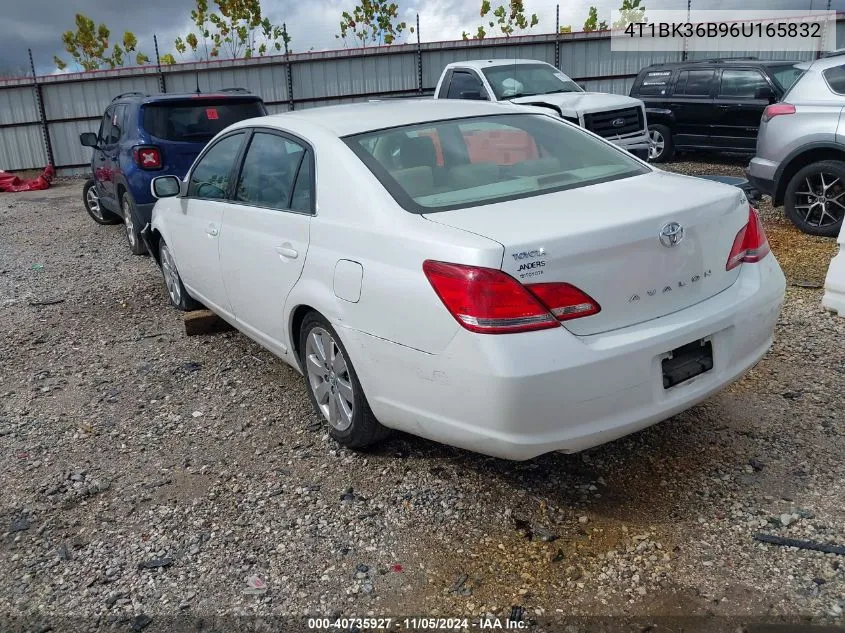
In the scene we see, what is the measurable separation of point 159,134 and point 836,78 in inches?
273

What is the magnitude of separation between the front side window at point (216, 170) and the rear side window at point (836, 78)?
5855 millimetres

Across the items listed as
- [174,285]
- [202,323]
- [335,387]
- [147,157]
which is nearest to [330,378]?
[335,387]

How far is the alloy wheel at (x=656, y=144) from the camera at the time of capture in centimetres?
1292

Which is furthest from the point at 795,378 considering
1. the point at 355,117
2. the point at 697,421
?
the point at 355,117

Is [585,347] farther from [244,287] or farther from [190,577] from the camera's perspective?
[244,287]

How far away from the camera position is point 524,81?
11.8m

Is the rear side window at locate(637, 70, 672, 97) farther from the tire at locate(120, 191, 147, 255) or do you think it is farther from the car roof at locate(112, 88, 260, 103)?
the tire at locate(120, 191, 147, 255)

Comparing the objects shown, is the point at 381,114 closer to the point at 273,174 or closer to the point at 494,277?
the point at 273,174

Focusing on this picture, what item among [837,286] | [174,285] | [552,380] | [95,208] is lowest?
[95,208]

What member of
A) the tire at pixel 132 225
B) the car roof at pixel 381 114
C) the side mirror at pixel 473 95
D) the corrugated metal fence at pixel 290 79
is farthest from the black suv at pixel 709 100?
the car roof at pixel 381 114

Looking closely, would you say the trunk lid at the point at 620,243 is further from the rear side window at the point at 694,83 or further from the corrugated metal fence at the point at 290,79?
the corrugated metal fence at the point at 290,79

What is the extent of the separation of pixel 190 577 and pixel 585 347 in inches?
69.4

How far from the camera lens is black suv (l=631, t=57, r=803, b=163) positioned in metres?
11.6

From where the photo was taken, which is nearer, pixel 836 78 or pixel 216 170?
pixel 216 170
